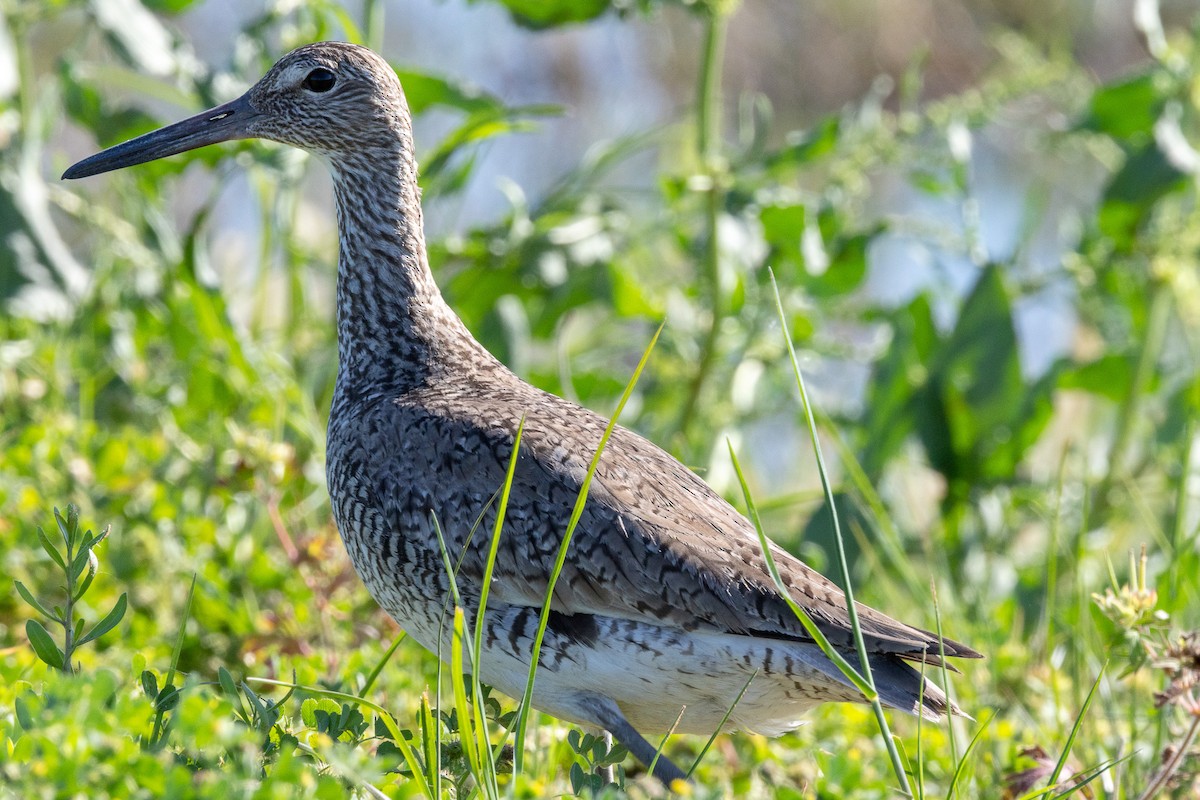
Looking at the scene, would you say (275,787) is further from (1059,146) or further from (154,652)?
(1059,146)

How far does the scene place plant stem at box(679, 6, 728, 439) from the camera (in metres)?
4.50

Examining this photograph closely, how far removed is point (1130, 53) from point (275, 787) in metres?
13.9

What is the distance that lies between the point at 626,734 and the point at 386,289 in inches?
53.6

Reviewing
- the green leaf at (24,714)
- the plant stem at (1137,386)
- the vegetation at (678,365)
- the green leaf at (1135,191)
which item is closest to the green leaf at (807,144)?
the vegetation at (678,365)

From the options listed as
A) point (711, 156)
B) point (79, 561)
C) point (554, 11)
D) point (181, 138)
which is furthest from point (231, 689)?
point (554, 11)

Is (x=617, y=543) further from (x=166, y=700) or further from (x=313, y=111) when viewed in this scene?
(x=313, y=111)

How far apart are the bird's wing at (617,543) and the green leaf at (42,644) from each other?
32.5 inches

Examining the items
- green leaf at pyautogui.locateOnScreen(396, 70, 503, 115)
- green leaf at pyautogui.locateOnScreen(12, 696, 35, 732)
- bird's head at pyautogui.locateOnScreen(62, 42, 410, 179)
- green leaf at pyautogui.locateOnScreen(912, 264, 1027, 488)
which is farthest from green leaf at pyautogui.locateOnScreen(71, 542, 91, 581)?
green leaf at pyautogui.locateOnScreen(912, 264, 1027, 488)

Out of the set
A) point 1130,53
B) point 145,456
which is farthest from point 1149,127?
point 1130,53

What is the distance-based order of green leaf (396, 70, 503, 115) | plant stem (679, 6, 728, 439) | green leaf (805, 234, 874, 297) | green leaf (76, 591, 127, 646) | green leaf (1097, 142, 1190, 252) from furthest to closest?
green leaf (805, 234, 874, 297) → green leaf (1097, 142, 1190, 252) → green leaf (396, 70, 503, 115) → plant stem (679, 6, 728, 439) → green leaf (76, 591, 127, 646)

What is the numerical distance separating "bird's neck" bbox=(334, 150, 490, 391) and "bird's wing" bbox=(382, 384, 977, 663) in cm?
36

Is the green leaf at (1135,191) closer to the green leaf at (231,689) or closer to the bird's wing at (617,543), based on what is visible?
the bird's wing at (617,543)

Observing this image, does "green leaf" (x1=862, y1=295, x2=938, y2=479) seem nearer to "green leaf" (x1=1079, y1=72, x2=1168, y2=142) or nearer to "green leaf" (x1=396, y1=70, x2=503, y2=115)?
"green leaf" (x1=1079, y1=72, x2=1168, y2=142)

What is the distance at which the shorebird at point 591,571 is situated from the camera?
278 centimetres
